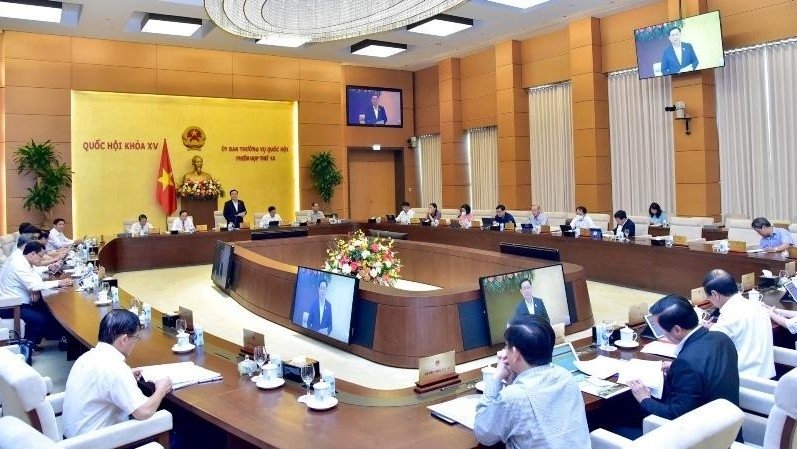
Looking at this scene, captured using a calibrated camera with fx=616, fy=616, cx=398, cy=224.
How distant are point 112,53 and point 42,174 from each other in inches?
98.2

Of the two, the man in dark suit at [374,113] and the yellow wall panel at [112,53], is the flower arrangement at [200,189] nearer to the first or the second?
the yellow wall panel at [112,53]

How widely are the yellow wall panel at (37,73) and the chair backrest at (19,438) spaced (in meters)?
10.4

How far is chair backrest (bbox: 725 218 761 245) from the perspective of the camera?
688cm

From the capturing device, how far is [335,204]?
536 inches

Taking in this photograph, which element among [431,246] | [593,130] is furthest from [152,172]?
[593,130]

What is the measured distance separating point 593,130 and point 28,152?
30.4ft

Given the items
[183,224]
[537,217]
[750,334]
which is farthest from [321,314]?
[183,224]

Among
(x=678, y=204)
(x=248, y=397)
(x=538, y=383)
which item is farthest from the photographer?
(x=678, y=204)

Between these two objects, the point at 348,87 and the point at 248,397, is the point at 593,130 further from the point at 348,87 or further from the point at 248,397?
the point at 248,397

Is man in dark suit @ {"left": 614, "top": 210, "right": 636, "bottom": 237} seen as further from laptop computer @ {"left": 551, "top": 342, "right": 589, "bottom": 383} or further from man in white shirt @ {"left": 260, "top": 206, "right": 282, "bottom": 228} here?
man in white shirt @ {"left": 260, "top": 206, "right": 282, "bottom": 228}

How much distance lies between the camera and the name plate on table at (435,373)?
8.58 ft

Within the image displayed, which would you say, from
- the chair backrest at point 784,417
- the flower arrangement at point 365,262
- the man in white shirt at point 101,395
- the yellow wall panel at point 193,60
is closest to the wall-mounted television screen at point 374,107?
the yellow wall panel at point 193,60

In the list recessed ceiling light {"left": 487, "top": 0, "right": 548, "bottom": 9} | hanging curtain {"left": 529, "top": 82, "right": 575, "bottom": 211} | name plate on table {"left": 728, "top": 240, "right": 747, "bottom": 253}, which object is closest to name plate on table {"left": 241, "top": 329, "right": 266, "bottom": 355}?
name plate on table {"left": 728, "top": 240, "right": 747, "bottom": 253}

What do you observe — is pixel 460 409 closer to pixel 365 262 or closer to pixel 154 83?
pixel 365 262
